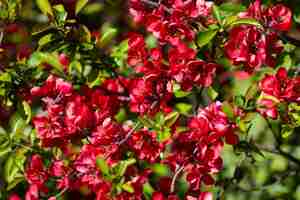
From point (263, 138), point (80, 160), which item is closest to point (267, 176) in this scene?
point (263, 138)

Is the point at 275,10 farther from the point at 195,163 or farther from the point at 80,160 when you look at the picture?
the point at 80,160

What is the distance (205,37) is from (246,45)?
0.12 m

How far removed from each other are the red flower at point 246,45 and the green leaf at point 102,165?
0.41m

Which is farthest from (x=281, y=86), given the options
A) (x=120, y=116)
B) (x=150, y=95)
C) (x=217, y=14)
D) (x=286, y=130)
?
(x=120, y=116)

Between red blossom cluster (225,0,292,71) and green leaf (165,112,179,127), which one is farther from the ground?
red blossom cluster (225,0,292,71)

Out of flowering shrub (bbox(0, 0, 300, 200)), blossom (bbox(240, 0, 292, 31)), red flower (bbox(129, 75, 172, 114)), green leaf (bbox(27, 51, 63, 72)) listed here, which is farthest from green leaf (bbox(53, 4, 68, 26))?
blossom (bbox(240, 0, 292, 31))

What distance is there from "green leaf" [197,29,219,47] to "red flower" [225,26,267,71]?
0.27ft

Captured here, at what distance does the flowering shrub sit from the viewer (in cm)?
183

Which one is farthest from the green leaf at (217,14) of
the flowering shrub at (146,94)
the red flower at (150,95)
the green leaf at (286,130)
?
the green leaf at (286,130)

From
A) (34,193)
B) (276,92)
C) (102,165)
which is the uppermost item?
(276,92)

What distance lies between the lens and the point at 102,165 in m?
1.83

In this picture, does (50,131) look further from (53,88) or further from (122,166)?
(122,166)

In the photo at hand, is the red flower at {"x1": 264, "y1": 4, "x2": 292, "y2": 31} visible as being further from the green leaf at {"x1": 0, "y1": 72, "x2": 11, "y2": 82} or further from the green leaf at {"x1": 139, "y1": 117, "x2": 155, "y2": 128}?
the green leaf at {"x1": 0, "y1": 72, "x2": 11, "y2": 82}

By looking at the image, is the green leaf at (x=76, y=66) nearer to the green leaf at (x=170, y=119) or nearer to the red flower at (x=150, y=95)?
the red flower at (x=150, y=95)
